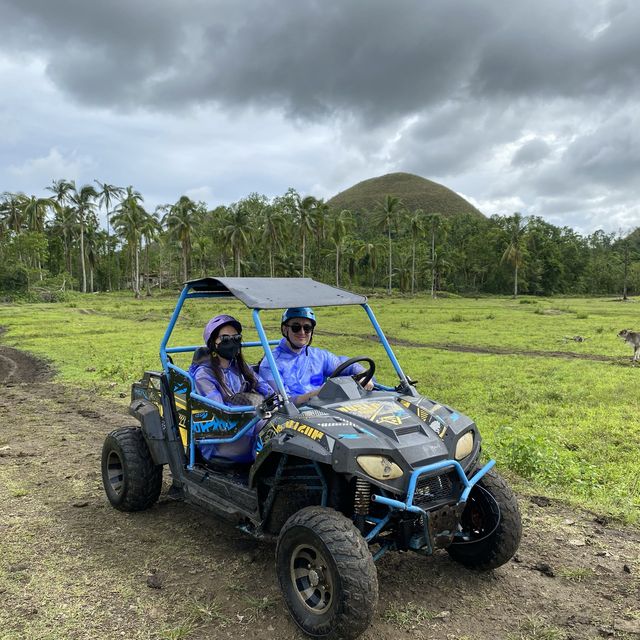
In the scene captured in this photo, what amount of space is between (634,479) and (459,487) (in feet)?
Result: 13.1

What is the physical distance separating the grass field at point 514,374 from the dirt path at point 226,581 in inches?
41.8

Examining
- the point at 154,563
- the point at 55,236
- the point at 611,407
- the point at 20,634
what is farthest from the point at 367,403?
the point at 55,236

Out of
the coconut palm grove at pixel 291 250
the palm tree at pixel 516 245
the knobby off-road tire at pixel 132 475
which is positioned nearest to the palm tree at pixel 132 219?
the coconut palm grove at pixel 291 250

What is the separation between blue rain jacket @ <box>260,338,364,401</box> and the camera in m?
4.54

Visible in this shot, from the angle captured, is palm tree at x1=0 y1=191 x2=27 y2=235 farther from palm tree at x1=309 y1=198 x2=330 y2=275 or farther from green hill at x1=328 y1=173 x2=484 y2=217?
green hill at x1=328 y1=173 x2=484 y2=217

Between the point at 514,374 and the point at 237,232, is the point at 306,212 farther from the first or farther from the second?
the point at 514,374

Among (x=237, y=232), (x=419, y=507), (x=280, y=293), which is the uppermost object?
(x=237, y=232)

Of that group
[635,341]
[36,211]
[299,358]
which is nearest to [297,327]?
[299,358]

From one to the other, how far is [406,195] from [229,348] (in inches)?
6661

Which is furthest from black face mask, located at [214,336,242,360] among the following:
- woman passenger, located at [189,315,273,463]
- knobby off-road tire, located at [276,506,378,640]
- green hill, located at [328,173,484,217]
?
green hill, located at [328,173,484,217]

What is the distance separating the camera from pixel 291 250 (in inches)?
3302

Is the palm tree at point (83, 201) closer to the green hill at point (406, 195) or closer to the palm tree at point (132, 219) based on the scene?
the palm tree at point (132, 219)

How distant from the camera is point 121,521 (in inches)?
193

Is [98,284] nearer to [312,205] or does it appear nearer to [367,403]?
[312,205]
